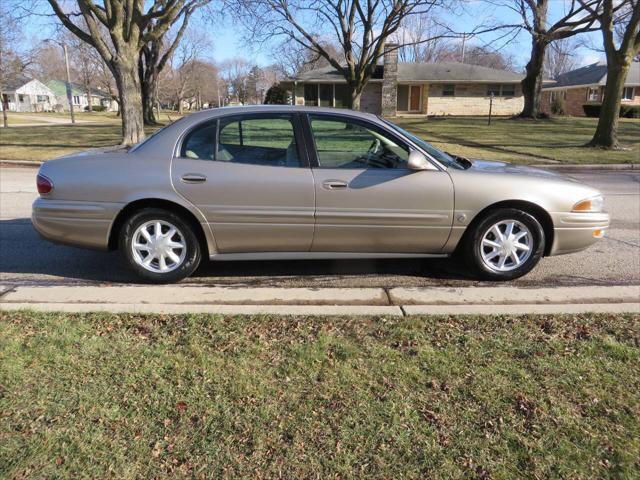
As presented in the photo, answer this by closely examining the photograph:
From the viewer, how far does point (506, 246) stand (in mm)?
4660

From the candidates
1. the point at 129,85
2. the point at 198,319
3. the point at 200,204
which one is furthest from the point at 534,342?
the point at 129,85

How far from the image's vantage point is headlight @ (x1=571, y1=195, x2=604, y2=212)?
15.2 feet

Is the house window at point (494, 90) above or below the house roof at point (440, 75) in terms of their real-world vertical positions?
below

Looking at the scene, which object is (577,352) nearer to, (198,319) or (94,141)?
(198,319)

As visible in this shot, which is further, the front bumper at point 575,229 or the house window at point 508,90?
the house window at point 508,90

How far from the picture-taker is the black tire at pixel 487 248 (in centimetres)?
459

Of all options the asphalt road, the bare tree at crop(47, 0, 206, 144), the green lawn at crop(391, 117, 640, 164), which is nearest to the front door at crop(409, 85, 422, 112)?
the green lawn at crop(391, 117, 640, 164)

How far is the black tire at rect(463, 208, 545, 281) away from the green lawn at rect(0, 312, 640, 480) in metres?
1.04

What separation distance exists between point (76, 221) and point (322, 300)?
2269 millimetres

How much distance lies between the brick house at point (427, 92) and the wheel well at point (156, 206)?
34.9 metres

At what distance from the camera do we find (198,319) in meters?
3.63

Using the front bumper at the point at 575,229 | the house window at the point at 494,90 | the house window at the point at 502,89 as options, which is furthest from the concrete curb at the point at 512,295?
the house window at the point at 502,89

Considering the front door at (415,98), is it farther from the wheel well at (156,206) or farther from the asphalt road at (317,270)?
the wheel well at (156,206)

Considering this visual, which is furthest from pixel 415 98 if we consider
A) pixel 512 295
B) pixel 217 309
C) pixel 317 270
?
pixel 217 309
